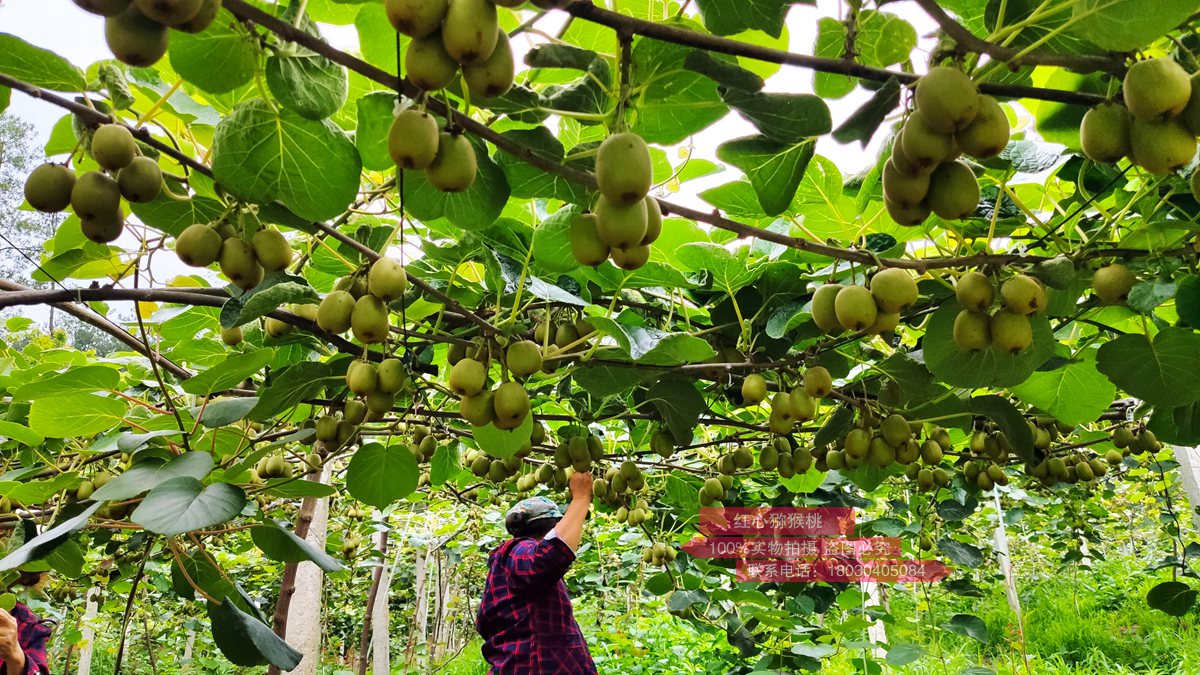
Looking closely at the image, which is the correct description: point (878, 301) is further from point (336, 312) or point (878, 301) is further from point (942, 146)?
point (336, 312)

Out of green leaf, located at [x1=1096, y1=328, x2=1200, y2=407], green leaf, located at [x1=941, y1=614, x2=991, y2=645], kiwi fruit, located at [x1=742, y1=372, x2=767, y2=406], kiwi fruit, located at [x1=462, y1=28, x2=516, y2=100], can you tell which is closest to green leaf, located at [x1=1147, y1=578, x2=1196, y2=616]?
green leaf, located at [x1=941, y1=614, x2=991, y2=645]

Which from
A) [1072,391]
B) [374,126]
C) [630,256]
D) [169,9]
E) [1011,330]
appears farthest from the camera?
[1072,391]

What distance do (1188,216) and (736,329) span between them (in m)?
0.92

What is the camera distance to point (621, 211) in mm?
876

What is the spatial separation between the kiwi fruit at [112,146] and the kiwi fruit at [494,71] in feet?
1.42

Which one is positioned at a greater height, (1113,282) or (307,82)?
(307,82)

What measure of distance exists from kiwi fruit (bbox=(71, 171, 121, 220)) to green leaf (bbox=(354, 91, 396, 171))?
309 mm

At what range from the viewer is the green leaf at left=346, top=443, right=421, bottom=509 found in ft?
5.99

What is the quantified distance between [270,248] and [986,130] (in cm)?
93

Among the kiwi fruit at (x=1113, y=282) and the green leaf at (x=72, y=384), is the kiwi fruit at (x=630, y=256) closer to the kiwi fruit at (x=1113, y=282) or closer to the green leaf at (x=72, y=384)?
the kiwi fruit at (x=1113, y=282)

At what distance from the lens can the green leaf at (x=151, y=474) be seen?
1.36m

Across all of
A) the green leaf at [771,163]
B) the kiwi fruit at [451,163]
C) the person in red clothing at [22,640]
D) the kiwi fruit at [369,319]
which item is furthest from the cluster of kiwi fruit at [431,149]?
the person in red clothing at [22,640]

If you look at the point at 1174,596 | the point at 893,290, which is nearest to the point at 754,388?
the point at 893,290

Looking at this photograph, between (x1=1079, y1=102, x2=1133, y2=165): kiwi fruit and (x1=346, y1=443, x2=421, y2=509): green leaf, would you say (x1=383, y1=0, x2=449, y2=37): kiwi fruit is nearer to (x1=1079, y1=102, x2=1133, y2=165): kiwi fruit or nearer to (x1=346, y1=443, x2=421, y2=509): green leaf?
(x1=1079, y1=102, x2=1133, y2=165): kiwi fruit
